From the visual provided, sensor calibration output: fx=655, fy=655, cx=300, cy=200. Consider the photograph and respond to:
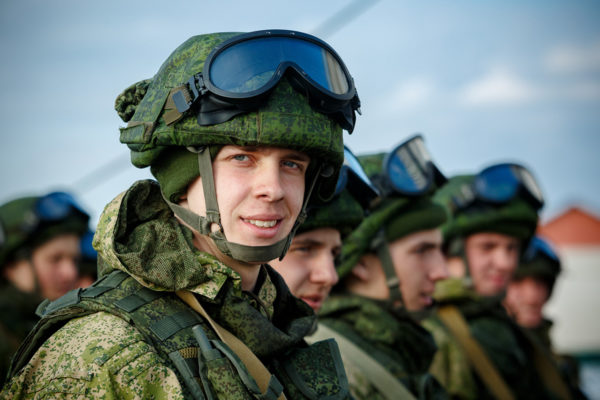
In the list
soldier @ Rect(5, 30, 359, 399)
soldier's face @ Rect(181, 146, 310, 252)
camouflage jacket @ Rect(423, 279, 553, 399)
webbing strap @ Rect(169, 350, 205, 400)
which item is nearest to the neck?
soldier @ Rect(5, 30, 359, 399)

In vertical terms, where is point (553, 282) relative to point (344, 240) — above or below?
below

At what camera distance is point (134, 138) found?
8.84 ft

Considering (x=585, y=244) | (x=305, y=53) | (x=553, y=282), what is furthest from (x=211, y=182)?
(x=585, y=244)

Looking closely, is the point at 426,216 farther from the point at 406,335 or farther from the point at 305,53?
the point at 305,53

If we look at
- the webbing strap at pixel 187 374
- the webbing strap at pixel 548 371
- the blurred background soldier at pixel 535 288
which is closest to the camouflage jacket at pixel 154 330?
the webbing strap at pixel 187 374

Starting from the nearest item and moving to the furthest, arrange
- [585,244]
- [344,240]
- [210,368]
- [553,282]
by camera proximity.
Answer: [210,368], [344,240], [553,282], [585,244]

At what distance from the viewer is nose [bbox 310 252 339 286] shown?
4003 mm

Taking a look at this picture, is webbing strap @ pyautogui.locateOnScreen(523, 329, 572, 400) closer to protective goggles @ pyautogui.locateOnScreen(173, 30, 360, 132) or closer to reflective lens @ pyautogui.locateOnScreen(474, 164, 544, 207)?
reflective lens @ pyautogui.locateOnScreen(474, 164, 544, 207)

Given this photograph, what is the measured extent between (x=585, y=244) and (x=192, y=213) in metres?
23.2

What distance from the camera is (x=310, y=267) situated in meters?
4.06

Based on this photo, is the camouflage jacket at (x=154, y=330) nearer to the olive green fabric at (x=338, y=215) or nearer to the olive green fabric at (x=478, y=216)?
the olive green fabric at (x=338, y=215)

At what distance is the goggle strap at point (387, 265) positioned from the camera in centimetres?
473

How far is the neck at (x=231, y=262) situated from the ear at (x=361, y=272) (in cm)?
213

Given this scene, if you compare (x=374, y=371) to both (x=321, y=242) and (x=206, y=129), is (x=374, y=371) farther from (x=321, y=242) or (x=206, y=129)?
(x=206, y=129)
